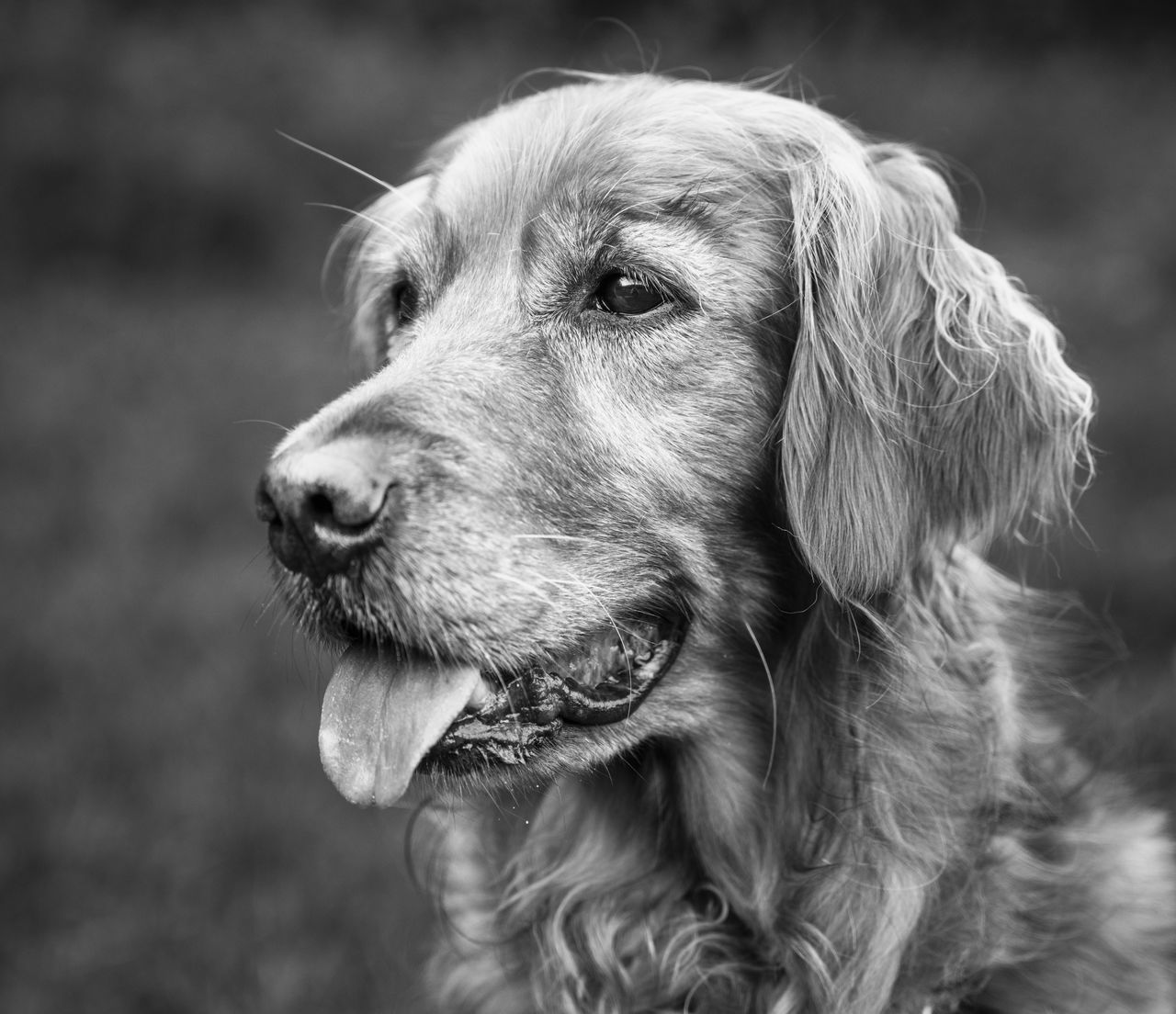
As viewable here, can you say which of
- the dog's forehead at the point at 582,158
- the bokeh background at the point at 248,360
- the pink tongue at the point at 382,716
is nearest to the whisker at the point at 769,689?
the pink tongue at the point at 382,716

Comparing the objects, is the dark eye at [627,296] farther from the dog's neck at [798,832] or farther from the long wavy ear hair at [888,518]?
the dog's neck at [798,832]

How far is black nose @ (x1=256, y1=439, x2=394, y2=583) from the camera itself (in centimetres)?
228

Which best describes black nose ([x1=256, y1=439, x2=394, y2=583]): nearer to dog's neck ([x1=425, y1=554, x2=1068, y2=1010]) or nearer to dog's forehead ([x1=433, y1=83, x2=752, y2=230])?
dog's neck ([x1=425, y1=554, x2=1068, y2=1010])

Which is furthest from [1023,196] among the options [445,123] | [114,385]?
[114,385]

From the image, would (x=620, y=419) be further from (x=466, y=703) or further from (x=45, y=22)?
(x=45, y=22)

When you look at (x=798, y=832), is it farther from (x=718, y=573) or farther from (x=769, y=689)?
(x=718, y=573)

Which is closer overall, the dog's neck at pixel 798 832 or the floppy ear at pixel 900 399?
the floppy ear at pixel 900 399

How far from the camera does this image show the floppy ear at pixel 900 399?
248 cm

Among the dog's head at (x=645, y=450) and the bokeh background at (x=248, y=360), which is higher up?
the dog's head at (x=645, y=450)

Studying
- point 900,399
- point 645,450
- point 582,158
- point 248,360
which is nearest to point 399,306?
point 582,158

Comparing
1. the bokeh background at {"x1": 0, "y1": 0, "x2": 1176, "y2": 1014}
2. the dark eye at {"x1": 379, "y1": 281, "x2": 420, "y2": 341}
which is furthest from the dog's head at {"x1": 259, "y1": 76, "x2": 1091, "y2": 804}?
the bokeh background at {"x1": 0, "y1": 0, "x2": 1176, "y2": 1014}

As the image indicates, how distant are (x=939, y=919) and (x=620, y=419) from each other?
4.32ft

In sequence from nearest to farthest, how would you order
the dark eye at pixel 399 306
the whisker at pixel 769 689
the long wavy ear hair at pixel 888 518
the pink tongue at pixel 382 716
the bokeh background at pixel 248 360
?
the pink tongue at pixel 382 716 < the long wavy ear hair at pixel 888 518 < the whisker at pixel 769 689 < the dark eye at pixel 399 306 < the bokeh background at pixel 248 360

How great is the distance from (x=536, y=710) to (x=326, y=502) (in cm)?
63
